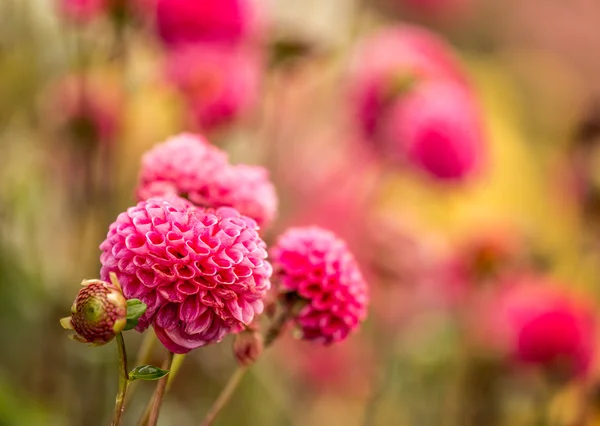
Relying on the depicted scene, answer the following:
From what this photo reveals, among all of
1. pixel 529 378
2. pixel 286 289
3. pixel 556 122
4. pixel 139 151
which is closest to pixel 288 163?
pixel 139 151

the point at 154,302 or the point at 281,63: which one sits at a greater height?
the point at 281,63

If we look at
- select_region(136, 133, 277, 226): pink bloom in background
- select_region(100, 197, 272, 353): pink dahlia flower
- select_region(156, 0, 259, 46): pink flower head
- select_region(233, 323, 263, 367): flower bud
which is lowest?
select_region(233, 323, 263, 367): flower bud

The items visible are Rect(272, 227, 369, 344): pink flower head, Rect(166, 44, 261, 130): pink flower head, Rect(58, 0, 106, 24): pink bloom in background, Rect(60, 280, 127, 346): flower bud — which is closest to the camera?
Rect(60, 280, 127, 346): flower bud

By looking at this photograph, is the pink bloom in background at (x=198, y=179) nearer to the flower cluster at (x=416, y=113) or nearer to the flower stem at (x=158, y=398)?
the flower stem at (x=158, y=398)

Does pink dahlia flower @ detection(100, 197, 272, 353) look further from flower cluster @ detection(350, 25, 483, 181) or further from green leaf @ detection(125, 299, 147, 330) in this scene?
flower cluster @ detection(350, 25, 483, 181)

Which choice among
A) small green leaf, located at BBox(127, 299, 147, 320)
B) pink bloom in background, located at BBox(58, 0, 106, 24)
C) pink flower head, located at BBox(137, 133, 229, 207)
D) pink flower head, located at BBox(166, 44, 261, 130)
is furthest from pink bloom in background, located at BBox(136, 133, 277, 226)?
pink flower head, located at BBox(166, 44, 261, 130)

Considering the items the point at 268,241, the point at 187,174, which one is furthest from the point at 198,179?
the point at 268,241

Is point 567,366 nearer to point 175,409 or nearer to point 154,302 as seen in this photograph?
point 175,409
